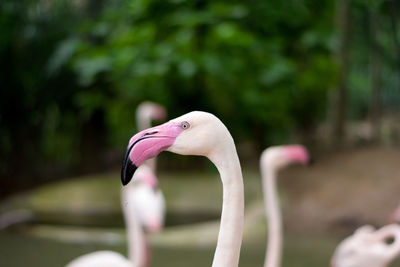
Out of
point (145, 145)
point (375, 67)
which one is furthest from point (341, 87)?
point (145, 145)

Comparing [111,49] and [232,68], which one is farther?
[111,49]

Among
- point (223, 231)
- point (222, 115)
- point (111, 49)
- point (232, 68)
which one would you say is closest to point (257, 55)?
point (232, 68)

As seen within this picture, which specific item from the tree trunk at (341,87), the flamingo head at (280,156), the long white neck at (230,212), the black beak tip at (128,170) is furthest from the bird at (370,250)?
the tree trunk at (341,87)

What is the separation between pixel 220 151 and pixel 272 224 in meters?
1.64

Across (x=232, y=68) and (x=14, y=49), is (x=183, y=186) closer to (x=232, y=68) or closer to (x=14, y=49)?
(x=232, y=68)

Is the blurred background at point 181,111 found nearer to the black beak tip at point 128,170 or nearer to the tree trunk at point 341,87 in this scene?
the tree trunk at point 341,87

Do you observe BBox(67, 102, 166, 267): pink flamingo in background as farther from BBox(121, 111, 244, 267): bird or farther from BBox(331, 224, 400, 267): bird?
BBox(331, 224, 400, 267): bird

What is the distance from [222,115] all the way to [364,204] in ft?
10.2

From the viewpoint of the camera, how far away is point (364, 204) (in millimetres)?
6949

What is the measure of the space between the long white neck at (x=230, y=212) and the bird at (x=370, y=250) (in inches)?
72.6

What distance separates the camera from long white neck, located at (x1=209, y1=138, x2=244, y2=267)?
146 centimetres

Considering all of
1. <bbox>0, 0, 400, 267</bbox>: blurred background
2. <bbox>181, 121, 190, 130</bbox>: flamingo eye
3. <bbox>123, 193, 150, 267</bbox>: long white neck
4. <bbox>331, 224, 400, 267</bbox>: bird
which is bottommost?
<bbox>181, 121, 190, 130</bbox>: flamingo eye

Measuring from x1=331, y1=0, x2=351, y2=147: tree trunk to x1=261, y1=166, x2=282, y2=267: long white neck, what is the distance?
6700 mm

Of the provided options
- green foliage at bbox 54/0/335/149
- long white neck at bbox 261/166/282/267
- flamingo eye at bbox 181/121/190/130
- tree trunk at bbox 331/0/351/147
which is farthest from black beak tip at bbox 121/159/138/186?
tree trunk at bbox 331/0/351/147
